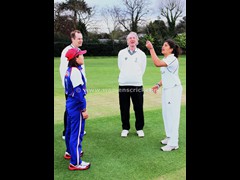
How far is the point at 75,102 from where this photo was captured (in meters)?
4.30

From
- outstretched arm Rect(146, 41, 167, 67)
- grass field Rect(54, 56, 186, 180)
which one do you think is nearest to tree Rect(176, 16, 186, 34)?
grass field Rect(54, 56, 186, 180)

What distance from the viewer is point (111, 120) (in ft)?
24.3

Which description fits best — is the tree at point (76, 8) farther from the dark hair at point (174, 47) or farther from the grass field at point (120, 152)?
the dark hair at point (174, 47)

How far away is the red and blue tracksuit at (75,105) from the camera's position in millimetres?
4168

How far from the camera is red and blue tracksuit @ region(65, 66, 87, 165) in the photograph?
4.17 meters

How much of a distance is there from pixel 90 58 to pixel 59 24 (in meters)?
4.97

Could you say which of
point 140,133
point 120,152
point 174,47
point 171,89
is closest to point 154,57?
point 174,47

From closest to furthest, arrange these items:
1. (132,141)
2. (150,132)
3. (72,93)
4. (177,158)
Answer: (72,93) < (177,158) < (132,141) < (150,132)

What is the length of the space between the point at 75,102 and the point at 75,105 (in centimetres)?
5

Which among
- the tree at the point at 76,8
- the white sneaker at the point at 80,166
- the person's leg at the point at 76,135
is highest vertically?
the tree at the point at 76,8

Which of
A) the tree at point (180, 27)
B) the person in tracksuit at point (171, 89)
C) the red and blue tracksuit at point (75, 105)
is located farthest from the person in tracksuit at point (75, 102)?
the tree at point (180, 27)

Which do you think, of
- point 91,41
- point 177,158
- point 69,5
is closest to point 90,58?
point 91,41

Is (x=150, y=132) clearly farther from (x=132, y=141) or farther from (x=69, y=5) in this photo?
(x=69, y=5)

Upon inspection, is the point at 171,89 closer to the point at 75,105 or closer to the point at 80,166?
the point at 75,105
